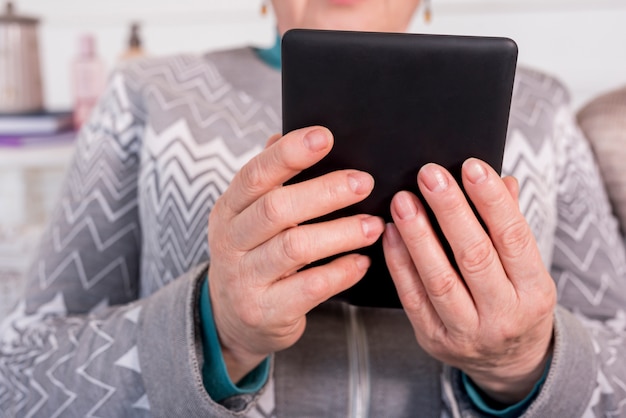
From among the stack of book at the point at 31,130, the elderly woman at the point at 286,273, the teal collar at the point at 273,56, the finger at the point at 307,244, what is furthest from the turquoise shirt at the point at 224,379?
the stack of book at the point at 31,130

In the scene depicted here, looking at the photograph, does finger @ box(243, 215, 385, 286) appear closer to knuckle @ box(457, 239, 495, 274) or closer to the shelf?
knuckle @ box(457, 239, 495, 274)

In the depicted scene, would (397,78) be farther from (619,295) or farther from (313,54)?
(619,295)

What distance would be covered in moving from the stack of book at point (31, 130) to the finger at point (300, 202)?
80cm

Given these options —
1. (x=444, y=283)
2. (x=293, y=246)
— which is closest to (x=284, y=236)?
(x=293, y=246)

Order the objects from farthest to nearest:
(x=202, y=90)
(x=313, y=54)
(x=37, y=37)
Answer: (x=37, y=37) → (x=202, y=90) → (x=313, y=54)

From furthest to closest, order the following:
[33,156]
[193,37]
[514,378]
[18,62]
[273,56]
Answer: [193,37] → [18,62] → [33,156] → [273,56] → [514,378]

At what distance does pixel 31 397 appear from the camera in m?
0.56

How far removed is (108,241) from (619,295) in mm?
571

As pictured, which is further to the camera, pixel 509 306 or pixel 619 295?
pixel 619 295

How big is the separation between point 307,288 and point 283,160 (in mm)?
87

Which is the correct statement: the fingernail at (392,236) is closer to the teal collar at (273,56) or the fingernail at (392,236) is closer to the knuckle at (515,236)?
the knuckle at (515,236)

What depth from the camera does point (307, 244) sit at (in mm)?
393

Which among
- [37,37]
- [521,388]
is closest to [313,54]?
[521,388]

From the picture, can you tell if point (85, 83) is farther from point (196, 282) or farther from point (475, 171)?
point (475, 171)
